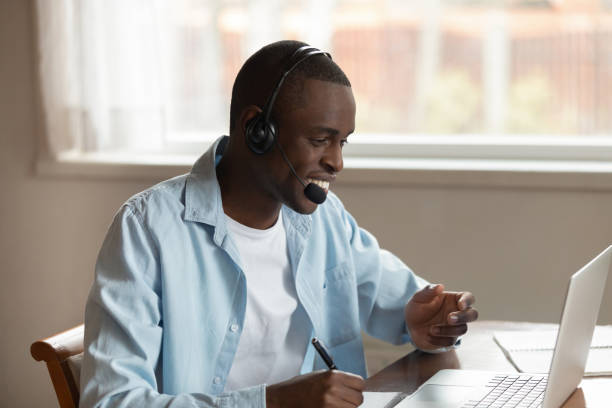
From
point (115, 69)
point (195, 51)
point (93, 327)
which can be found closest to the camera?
point (93, 327)

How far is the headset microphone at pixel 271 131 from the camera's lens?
130cm

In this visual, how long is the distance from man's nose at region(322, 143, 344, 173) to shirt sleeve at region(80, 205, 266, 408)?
0.30 meters

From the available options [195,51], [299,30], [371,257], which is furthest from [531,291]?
[195,51]

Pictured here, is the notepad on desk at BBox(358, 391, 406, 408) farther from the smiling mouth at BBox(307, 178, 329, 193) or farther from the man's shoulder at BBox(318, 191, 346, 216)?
the man's shoulder at BBox(318, 191, 346, 216)

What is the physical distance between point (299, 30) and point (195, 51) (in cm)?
35

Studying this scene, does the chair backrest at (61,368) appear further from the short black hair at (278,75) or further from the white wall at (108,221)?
the white wall at (108,221)

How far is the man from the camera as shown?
1.12 metres

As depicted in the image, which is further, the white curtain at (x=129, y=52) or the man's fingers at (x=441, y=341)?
the white curtain at (x=129, y=52)

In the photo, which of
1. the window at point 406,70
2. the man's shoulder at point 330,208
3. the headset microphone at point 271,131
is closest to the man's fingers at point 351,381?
the headset microphone at point 271,131

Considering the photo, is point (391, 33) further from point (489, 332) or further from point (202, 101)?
point (489, 332)

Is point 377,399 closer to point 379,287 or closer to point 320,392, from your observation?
point 320,392

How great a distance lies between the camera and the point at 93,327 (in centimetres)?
114

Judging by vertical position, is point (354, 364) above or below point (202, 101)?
below

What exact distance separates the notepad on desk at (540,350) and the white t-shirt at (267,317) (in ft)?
1.14
